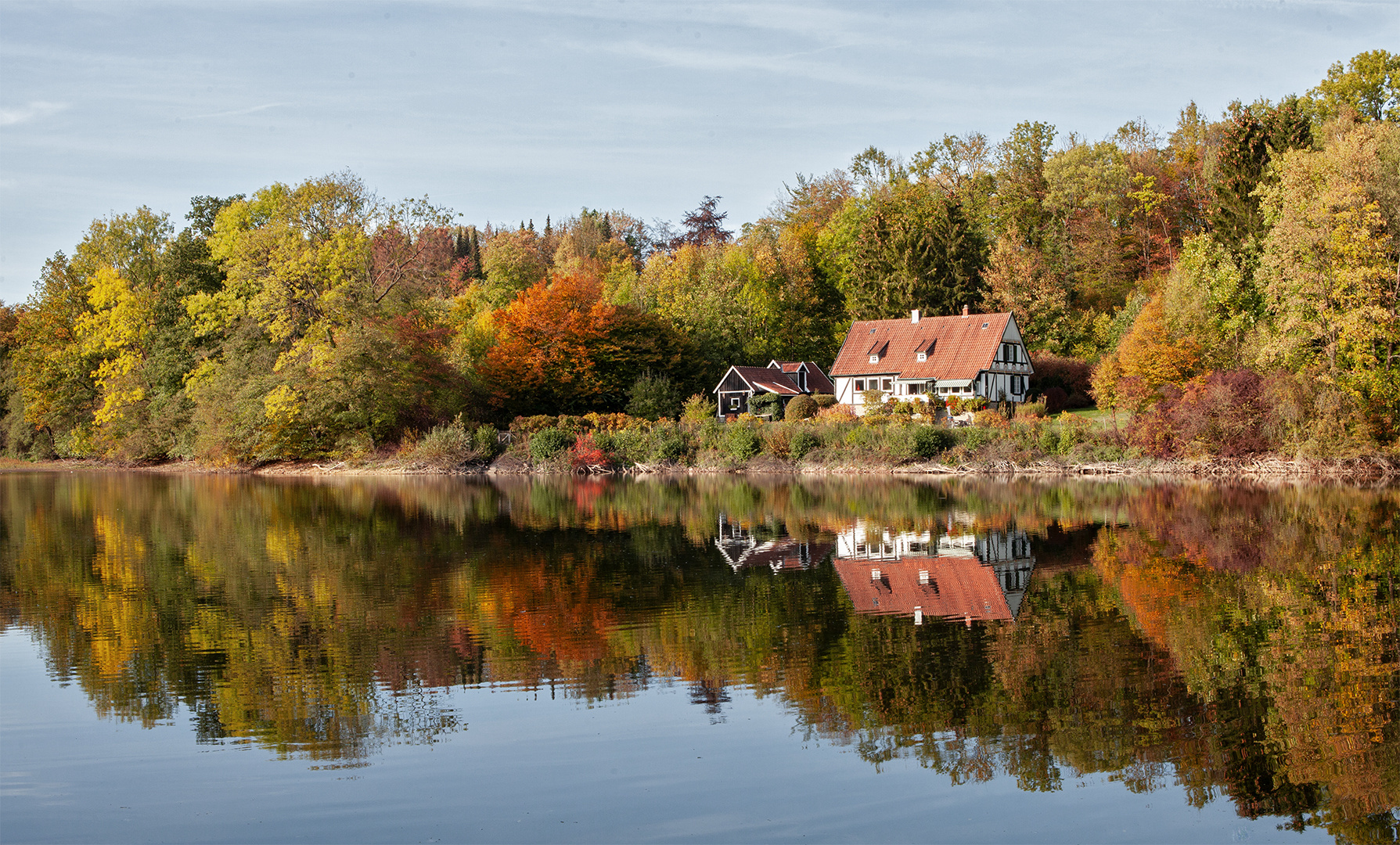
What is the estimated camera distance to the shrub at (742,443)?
4606cm

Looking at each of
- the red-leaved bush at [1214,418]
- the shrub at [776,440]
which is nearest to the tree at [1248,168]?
the red-leaved bush at [1214,418]

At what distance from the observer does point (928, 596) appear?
1525cm

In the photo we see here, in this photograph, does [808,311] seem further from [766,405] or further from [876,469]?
[876,469]

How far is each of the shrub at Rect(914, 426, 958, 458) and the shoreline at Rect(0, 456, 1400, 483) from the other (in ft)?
1.95

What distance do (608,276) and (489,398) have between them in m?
23.2

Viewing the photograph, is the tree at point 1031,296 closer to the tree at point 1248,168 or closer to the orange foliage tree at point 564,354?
the tree at point 1248,168

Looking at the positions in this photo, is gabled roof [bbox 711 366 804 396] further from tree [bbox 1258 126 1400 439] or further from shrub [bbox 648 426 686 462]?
tree [bbox 1258 126 1400 439]

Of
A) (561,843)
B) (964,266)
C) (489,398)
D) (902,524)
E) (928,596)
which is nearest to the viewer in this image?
(561,843)

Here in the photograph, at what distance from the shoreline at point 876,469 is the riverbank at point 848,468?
0.09 feet

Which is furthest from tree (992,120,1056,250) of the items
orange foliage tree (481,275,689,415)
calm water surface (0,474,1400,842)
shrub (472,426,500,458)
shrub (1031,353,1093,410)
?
calm water surface (0,474,1400,842)

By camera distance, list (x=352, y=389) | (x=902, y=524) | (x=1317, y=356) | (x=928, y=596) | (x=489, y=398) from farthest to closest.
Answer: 1. (x=489, y=398)
2. (x=352, y=389)
3. (x=1317, y=356)
4. (x=902, y=524)
5. (x=928, y=596)

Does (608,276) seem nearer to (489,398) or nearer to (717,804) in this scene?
(489,398)

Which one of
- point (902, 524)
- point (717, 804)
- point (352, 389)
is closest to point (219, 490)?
point (352, 389)

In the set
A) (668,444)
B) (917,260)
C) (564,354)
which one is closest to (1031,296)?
(917,260)
